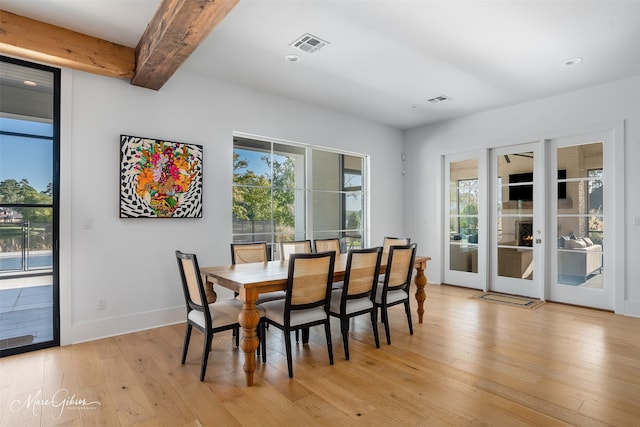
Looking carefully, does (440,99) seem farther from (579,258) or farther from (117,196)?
(117,196)

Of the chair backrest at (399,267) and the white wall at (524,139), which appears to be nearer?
the chair backrest at (399,267)

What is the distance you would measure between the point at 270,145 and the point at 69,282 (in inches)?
108

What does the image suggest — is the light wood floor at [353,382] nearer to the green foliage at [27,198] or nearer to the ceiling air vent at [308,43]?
the green foliage at [27,198]

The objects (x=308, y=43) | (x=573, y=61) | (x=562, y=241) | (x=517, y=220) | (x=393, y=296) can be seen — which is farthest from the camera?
(x=517, y=220)

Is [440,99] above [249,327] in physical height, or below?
above

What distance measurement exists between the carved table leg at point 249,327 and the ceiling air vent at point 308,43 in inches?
90.4

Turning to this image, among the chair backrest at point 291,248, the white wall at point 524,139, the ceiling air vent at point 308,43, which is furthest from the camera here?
the white wall at point 524,139

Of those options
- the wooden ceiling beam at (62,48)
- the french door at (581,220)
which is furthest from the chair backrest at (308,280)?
the french door at (581,220)

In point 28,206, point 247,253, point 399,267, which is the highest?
point 28,206

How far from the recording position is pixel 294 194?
4977 millimetres

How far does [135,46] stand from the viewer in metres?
3.33

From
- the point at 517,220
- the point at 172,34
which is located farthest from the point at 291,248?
the point at 517,220

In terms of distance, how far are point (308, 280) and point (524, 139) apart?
4.18 m

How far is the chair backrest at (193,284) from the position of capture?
2440mm
